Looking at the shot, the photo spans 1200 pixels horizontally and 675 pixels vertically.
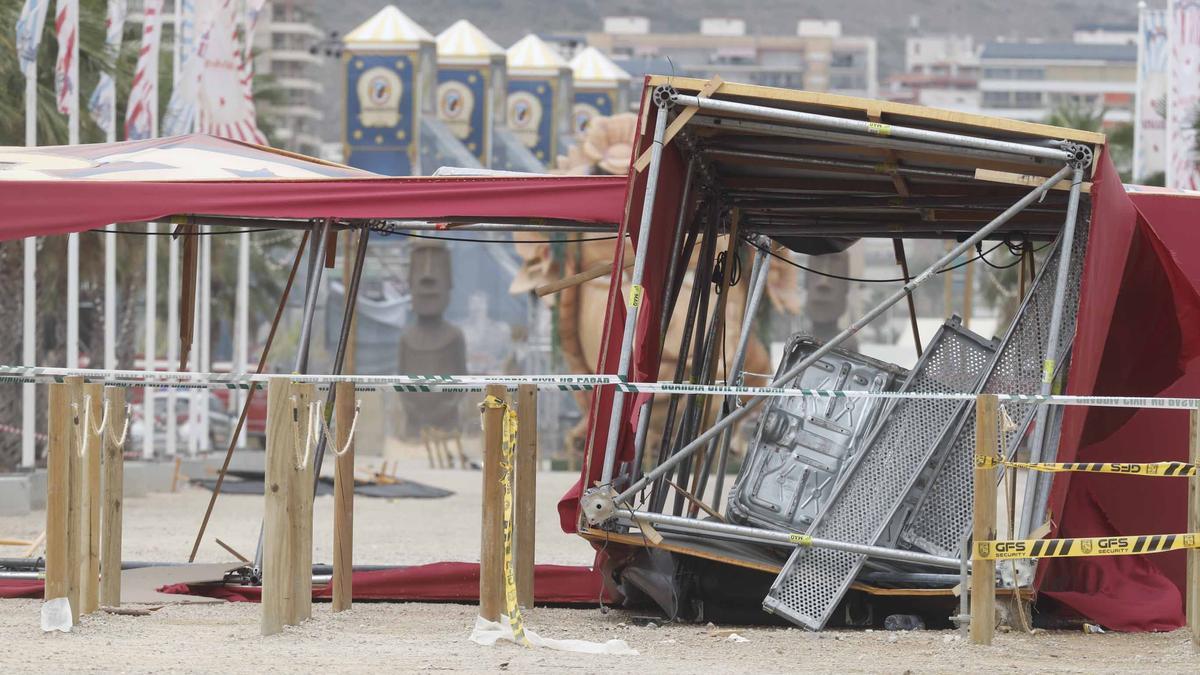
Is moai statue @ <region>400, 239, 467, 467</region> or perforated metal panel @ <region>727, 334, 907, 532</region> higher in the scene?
perforated metal panel @ <region>727, 334, 907, 532</region>

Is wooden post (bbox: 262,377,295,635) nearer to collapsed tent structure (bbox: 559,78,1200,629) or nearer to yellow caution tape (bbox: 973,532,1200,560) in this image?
collapsed tent structure (bbox: 559,78,1200,629)

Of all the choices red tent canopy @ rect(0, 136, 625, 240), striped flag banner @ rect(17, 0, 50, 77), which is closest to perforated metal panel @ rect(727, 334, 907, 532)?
red tent canopy @ rect(0, 136, 625, 240)

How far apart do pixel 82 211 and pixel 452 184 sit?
85.6 inches

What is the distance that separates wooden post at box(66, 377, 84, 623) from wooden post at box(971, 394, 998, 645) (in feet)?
14.4

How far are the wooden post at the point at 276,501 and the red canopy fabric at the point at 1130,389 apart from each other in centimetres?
398

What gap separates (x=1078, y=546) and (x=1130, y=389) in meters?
2.45

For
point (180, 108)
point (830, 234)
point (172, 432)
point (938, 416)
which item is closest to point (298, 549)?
point (938, 416)

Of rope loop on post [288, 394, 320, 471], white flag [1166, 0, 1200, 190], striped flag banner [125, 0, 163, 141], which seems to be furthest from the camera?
white flag [1166, 0, 1200, 190]

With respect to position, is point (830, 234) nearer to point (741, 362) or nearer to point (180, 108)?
point (741, 362)

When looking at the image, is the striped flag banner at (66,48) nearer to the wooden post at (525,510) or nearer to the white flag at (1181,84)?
the wooden post at (525,510)

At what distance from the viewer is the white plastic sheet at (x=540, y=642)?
336 inches

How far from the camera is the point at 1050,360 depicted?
9.41 meters

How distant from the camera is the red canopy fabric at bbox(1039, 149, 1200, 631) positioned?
9.58 m

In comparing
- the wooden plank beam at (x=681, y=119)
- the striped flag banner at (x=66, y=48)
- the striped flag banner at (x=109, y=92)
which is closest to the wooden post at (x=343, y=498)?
the wooden plank beam at (x=681, y=119)
